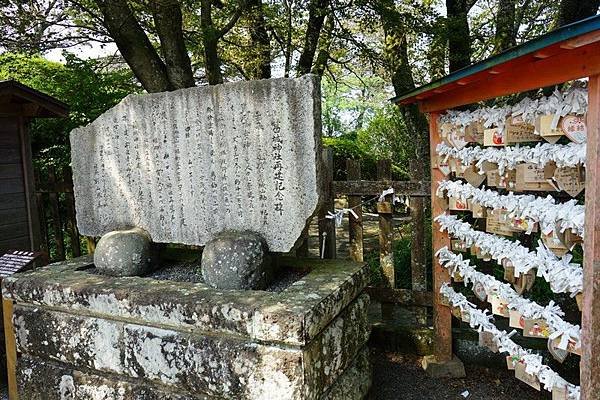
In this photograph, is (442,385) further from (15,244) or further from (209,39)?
(209,39)

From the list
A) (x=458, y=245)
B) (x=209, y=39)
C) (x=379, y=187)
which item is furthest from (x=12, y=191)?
(x=458, y=245)

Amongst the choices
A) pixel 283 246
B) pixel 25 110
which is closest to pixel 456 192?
pixel 283 246

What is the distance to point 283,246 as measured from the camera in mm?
3314

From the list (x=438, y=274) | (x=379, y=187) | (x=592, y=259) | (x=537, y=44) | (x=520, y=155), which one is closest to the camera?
(x=537, y=44)

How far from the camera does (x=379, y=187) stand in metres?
4.00

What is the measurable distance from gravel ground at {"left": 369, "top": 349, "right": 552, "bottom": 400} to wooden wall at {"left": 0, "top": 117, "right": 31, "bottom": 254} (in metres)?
3.69

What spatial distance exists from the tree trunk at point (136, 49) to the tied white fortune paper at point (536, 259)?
438 cm

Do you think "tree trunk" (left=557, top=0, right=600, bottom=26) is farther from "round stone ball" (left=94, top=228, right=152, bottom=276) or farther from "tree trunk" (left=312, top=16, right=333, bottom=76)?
"round stone ball" (left=94, top=228, right=152, bottom=276)

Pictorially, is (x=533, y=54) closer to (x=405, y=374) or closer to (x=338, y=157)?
(x=405, y=374)

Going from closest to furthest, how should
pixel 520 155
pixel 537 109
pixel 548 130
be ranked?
pixel 548 130 → pixel 537 109 → pixel 520 155

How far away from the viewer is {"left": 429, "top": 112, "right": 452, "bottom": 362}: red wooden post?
12.1ft

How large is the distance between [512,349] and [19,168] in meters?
4.66

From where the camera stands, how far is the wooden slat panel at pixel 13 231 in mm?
4547

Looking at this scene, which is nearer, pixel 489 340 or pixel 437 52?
pixel 489 340
